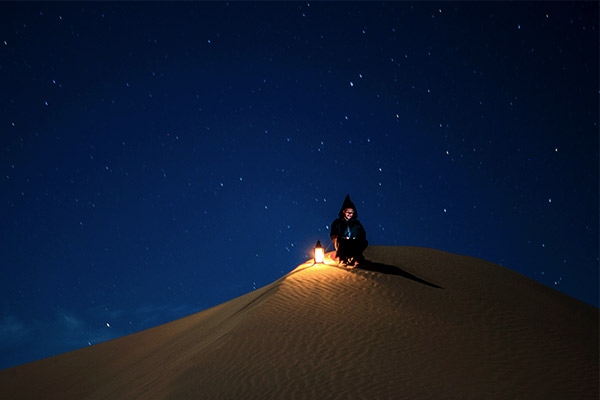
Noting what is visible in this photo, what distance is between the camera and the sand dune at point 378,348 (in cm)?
802

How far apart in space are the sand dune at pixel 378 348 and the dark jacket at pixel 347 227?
1252 mm

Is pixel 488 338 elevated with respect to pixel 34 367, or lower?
elevated

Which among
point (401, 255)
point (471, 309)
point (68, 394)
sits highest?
point (401, 255)

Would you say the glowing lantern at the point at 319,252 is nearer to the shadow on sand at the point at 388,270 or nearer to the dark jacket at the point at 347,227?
the dark jacket at the point at 347,227

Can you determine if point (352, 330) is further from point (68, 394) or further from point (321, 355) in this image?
point (68, 394)

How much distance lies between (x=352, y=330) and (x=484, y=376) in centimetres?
300

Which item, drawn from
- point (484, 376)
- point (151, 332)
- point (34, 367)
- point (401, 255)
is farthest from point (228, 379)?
point (34, 367)

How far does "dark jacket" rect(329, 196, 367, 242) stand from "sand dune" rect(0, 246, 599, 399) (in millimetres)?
1252

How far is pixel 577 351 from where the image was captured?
1113cm

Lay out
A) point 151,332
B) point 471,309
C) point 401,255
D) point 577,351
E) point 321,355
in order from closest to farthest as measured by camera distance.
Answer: point 321,355 < point 577,351 < point 471,309 < point 401,255 < point 151,332

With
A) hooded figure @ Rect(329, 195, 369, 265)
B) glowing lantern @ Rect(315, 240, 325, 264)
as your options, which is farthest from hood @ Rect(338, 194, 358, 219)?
glowing lantern @ Rect(315, 240, 325, 264)

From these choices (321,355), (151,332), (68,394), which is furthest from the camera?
(151,332)

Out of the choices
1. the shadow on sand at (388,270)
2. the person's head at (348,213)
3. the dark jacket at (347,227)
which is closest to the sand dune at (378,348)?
the shadow on sand at (388,270)

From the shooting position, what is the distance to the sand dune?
8016 mm
